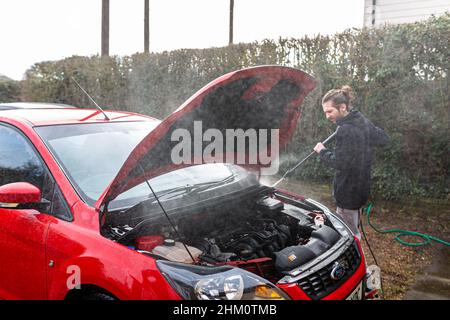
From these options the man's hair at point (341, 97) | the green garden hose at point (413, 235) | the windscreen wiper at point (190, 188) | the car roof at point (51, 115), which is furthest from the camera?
the green garden hose at point (413, 235)

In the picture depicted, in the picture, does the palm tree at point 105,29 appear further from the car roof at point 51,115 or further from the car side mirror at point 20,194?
the car side mirror at point 20,194

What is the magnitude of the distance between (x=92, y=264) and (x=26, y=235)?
0.65m

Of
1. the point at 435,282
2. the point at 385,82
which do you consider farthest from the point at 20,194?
the point at 385,82

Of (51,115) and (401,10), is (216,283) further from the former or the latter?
(401,10)

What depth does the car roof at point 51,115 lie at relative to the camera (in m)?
2.97

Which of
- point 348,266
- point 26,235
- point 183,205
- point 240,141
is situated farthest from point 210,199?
point 26,235

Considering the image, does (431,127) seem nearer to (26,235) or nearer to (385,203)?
(385,203)

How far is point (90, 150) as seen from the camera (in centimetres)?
285

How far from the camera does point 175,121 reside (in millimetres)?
2125

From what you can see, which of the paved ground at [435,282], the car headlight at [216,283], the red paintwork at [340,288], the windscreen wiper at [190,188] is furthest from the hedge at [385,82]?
the car headlight at [216,283]

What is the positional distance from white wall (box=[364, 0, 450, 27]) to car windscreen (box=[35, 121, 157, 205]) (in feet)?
25.2

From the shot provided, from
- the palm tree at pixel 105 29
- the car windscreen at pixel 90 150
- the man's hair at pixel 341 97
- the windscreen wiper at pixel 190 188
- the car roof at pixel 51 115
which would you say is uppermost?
the palm tree at pixel 105 29

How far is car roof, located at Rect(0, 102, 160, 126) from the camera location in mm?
2969

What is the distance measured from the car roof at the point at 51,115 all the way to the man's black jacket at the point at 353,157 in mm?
1825
